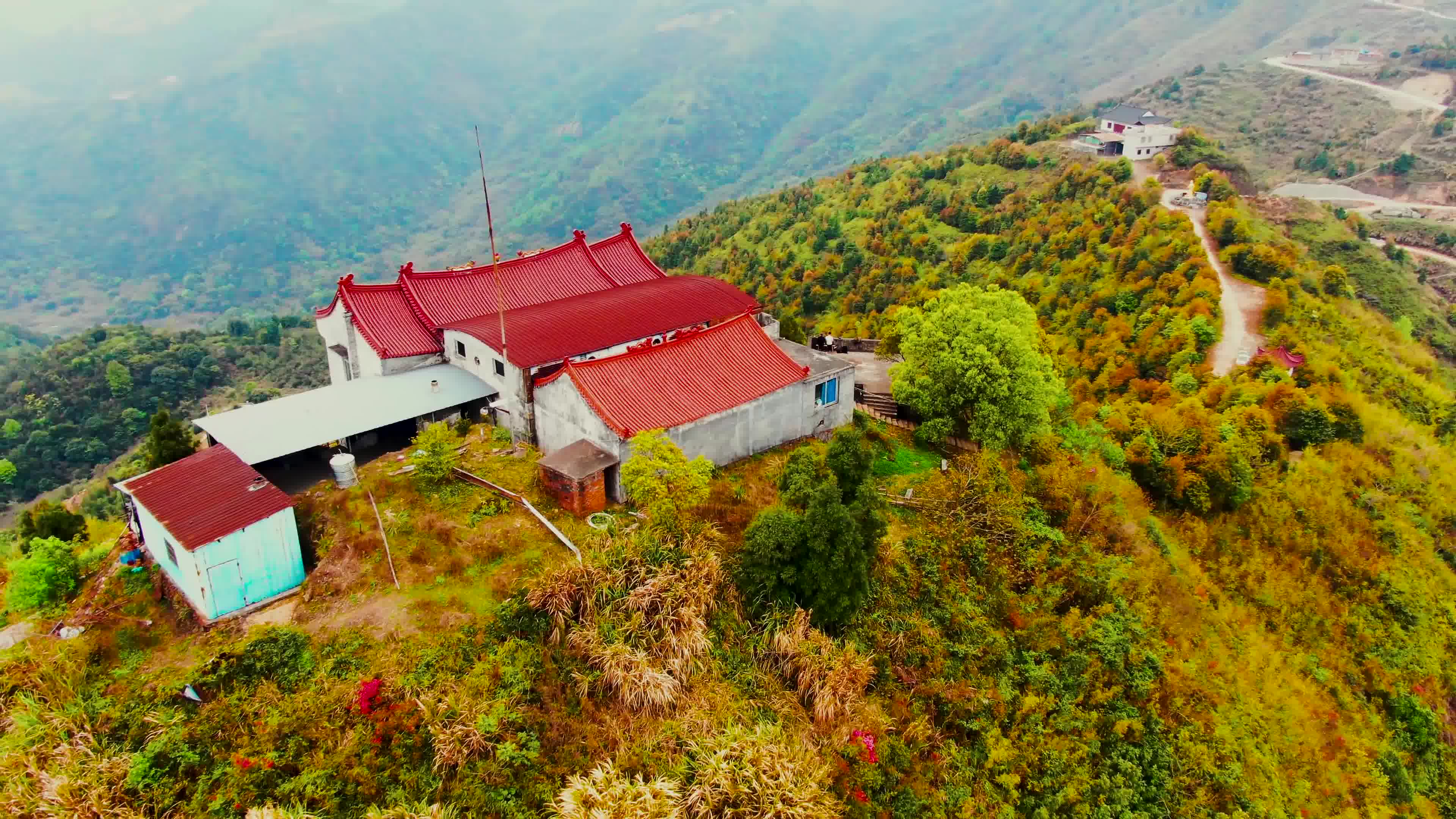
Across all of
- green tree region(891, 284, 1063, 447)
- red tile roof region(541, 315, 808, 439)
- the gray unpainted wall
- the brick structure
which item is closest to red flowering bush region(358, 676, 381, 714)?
the brick structure

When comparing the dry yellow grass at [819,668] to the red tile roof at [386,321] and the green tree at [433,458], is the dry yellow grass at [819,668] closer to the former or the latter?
the green tree at [433,458]

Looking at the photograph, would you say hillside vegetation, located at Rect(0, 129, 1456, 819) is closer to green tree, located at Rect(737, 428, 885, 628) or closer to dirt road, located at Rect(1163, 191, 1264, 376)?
green tree, located at Rect(737, 428, 885, 628)

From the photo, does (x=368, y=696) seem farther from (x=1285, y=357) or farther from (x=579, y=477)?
(x=1285, y=357)

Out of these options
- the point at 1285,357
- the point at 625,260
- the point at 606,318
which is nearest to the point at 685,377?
the point at 606,318

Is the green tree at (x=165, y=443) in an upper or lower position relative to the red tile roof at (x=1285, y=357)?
upper

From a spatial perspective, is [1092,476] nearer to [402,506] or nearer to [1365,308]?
[402,506]

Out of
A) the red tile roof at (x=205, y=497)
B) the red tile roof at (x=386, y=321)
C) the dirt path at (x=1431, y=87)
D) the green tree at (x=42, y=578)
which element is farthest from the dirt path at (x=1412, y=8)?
the green tree at (x=42, y=578)
